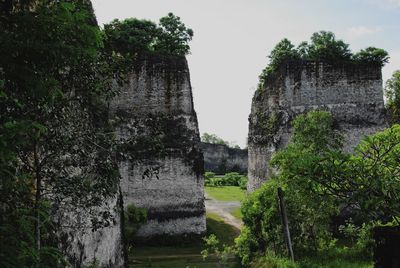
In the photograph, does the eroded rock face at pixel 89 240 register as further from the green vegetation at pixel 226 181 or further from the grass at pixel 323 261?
the green vegetation at pixel 226 181

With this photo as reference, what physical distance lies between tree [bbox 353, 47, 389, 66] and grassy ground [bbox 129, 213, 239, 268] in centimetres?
979

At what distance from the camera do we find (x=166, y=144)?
17.7 meters

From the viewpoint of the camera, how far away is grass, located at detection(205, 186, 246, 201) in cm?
2925

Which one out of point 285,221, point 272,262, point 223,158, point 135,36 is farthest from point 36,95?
point 223,158

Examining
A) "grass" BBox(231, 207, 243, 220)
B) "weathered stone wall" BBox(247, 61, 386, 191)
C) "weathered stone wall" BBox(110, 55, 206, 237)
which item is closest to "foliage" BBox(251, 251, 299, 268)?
"weathered stone wall" BBox(110, 55, 206, 237)

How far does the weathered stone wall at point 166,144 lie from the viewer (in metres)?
17.2

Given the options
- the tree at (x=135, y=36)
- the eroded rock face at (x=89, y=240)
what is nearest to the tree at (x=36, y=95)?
the eroded rock face at (x=89, y=240)

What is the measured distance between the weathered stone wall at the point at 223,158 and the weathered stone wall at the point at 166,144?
26.9 metres

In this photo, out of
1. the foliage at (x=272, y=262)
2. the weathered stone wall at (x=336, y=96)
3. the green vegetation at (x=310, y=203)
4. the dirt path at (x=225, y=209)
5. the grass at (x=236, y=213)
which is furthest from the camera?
the grass at (x=236, y=213)

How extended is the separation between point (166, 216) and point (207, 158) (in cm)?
2791

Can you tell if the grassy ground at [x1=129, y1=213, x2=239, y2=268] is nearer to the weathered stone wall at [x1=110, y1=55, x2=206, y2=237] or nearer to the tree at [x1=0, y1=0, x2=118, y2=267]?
the weathered stone wall at [x1=110, y1=55, x2=206, y2=237]

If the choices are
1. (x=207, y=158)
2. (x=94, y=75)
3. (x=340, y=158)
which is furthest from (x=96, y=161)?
(x=207, y=158)

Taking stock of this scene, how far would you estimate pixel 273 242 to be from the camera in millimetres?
11406

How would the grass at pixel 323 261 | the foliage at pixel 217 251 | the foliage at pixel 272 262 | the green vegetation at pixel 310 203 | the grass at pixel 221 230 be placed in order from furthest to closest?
the grass at pixel 221 230 < the foliage at pixel 217 251 < the foliage at pixel 272 262 < the grass at pixel 323 261 < the green vegetation at pixel 310 203
